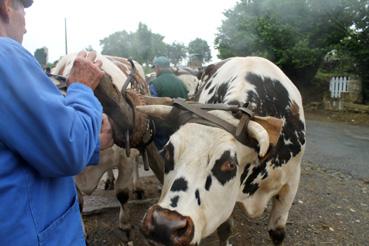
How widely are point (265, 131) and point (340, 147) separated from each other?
6.68m

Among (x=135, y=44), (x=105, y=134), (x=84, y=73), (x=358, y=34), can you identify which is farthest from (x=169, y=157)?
(x=135, y=44)

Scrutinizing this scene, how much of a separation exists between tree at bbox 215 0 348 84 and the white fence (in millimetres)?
965

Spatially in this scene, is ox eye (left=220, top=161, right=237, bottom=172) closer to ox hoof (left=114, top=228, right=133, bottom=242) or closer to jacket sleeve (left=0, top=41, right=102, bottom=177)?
jacket sleeve (left=0, top=41, right=102, bottom=177)

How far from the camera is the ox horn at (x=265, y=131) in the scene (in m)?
2.37

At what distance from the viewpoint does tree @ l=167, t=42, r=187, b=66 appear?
229 ft

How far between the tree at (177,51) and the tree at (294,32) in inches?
2162

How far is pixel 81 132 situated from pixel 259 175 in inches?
75.6

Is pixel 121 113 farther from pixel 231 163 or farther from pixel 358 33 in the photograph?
pixel 358 33

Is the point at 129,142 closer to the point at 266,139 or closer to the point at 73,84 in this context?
the point at 266,139

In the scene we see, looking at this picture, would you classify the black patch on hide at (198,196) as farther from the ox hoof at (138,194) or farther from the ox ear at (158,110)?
the ox hoof at (138,194)

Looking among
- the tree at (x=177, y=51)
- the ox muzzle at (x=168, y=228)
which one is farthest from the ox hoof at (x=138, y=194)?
the tree at (x=177, y=51)

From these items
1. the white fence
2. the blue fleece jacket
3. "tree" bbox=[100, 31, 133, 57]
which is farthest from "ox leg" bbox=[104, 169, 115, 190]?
"tree" bbox=[100, 31, 133, 57]

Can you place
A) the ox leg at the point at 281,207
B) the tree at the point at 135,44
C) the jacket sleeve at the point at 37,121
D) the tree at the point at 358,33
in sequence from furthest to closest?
the tree at the point at 135,44
the tree at the point at 358,33
the ox leg at the point at 281,207
the jacket sleeve at the point at 37,121

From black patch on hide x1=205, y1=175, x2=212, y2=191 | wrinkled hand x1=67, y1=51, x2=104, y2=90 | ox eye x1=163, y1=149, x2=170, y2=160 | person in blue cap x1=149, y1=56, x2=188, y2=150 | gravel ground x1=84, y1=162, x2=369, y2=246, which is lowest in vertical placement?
gravel ground x1=84, y1=162, x2=369, y2=246
